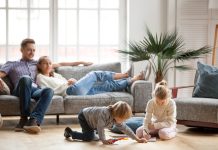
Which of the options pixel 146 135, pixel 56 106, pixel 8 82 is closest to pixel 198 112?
pixel 146 135

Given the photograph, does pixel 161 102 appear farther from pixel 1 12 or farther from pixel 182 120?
pixel 1 12

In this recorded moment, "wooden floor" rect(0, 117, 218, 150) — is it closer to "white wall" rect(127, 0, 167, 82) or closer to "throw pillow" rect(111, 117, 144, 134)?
"throw pillow" rect(111, 117, 144, 134)

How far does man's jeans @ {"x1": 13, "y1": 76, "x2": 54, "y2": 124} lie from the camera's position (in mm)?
5875

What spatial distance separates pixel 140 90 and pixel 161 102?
1085mm

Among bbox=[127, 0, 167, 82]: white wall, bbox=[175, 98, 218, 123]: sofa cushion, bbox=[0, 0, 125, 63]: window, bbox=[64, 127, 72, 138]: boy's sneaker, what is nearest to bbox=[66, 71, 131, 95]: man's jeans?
bbox=[127, 0, 167, 82]: white wall

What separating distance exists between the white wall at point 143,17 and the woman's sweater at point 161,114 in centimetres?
204

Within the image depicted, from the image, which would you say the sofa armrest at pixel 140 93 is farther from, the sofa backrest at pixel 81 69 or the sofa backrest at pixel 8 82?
the sofa backrest at pixel 8 82

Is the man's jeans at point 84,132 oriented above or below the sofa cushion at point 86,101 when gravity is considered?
below

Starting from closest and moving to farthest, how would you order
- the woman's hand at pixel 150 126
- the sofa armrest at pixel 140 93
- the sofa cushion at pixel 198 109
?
the woman's hand at pixel 150 126
the sofa cushion at pixel 198 109
the sofa armrest at pixel 140 93

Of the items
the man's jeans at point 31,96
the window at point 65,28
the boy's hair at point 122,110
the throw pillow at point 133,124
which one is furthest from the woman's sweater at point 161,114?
the window at point 65,28

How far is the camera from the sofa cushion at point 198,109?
570 centimetres

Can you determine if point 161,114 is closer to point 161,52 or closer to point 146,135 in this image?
point 146,135

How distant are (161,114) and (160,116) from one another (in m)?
0.02

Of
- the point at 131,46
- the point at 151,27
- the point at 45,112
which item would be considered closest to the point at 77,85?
the point at 45,112
